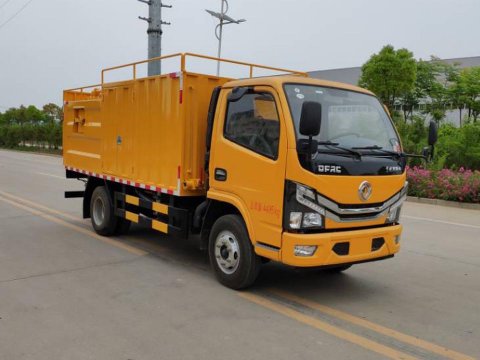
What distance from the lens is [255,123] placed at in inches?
208

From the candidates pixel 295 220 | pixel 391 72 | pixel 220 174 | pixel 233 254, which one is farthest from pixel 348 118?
pixel 391 72

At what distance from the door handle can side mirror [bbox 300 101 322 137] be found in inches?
51.3

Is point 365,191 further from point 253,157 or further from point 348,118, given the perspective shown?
point 253,157

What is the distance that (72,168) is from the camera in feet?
30.5

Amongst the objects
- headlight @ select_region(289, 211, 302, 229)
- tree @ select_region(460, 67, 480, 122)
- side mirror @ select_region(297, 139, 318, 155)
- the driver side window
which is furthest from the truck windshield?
tree @ select_region(460, 67, 480, 122)

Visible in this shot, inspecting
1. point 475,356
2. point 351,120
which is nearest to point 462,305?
point 475,356

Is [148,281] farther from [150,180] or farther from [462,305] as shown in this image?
[462,305]

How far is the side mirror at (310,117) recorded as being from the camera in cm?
449

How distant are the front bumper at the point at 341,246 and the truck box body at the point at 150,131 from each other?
5.82ft

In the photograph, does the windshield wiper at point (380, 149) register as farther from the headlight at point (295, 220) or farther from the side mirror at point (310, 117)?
the headlight at point (295, 220)

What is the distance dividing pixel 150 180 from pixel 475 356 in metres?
4.40

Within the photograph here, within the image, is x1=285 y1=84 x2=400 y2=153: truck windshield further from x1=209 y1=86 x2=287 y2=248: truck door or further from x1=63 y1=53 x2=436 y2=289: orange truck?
x1=209 y1=86 x2=287 y2=248: truck door

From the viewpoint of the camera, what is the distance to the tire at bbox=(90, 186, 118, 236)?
7974 mm

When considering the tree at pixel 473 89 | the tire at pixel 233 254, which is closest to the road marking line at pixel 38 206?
the tire at pixel 233 254
